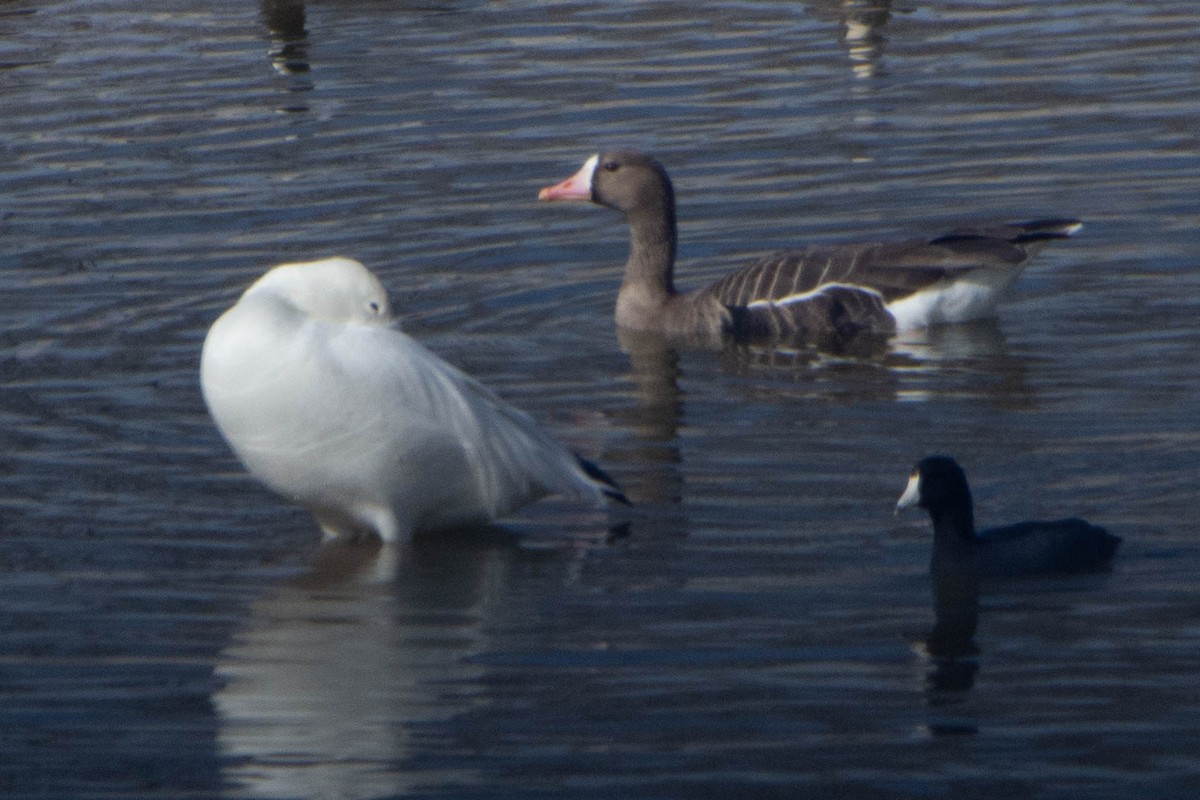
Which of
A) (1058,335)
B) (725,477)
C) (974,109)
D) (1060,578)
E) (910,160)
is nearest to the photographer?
(1060,578)

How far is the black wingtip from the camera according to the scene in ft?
27.3

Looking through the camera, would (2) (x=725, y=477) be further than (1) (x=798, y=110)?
No

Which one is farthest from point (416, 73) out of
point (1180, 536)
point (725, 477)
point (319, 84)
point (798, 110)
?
point (1180, 536)

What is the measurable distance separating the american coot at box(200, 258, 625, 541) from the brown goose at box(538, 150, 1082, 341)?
332 cm

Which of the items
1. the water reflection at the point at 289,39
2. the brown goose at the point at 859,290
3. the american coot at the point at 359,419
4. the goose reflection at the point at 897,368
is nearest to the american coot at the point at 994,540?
the american coot at the point at 359,419

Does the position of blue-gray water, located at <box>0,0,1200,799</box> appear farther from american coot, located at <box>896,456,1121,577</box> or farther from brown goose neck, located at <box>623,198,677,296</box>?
brown goose neck, located at <box>623,198,677,296</box>

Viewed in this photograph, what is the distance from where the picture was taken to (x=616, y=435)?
9680 mm

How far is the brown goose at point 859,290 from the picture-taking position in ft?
37.6

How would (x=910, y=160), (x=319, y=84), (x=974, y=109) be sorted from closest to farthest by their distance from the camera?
1. (x=910, y=160)
2. (x=974, y=109)
3. (x=319, y=84)

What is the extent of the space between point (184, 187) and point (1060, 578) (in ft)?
28.4

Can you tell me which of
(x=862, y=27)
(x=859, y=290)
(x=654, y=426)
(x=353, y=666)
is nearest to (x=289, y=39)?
(x=862, y=27)

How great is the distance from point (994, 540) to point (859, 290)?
4225 millimetres

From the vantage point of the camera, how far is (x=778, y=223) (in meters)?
13.4

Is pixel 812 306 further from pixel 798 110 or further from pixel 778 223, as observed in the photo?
pixel 798 110
